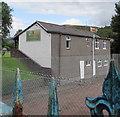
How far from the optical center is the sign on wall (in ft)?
51.1

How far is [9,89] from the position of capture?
756 centimetres

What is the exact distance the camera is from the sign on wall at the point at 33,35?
15.6 m

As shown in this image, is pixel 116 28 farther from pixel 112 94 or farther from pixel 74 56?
pixel 112 94

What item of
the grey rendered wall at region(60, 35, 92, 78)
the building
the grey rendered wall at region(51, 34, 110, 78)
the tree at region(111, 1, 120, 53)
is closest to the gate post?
the building

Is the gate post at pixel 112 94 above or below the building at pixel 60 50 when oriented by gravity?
below

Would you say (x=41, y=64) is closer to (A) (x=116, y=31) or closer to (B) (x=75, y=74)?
(B) (x=75, y=74)

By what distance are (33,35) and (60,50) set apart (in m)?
3.03

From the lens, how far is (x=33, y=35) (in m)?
15.8

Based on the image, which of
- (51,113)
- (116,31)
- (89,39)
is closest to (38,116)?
(51,113)

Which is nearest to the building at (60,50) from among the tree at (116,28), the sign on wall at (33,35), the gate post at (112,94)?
the sign on wall at (33,35)

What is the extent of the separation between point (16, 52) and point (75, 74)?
6.17 m

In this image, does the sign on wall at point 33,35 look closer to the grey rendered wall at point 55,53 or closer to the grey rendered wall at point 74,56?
the grey rendered wall at point 55,53

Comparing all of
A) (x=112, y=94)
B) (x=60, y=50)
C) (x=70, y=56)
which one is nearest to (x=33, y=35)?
(x=60, y=50)

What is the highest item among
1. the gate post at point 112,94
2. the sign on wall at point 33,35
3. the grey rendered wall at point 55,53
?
the sign on wall at point 33,35
